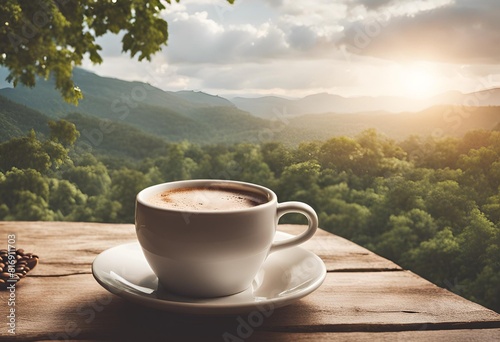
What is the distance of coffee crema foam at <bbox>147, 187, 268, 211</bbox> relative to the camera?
0.92 m

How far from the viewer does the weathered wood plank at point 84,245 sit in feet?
3.56

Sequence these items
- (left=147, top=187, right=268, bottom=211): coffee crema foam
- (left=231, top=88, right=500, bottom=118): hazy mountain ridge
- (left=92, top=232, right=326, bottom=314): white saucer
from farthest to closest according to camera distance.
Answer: (left=231, top=88, right=500, bottom=118): hazy mountain ridge < (left=147, top=187, right=268, bottom=211): coffee crema foam < (left=92, top=232, right=326, bottom=314): white saucer

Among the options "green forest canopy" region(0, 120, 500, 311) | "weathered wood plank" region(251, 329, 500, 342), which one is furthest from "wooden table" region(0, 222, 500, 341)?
"green forest canopy" region(0, 120, 500, 311)

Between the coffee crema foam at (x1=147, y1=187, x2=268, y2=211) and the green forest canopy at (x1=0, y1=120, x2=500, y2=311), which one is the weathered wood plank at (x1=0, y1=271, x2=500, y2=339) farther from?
the green forest canopy at (x1=0, y1=120, x2=500, y2=311)

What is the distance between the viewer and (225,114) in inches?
107

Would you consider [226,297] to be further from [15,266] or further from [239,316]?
[15,266]

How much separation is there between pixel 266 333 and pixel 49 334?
0.34 metres

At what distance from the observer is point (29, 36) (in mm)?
751

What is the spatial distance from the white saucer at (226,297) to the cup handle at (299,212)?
0.05 metres

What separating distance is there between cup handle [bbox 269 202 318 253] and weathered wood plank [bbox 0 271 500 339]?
4.3 inches

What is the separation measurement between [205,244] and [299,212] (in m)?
0.22

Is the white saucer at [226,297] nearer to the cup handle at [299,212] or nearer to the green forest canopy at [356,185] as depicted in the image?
the cup handle at [299,212]

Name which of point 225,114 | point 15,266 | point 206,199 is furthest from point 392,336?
point 225,114

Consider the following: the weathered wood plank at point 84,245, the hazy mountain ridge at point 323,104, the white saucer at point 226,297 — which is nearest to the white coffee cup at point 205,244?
the white saucer at point 226,297
